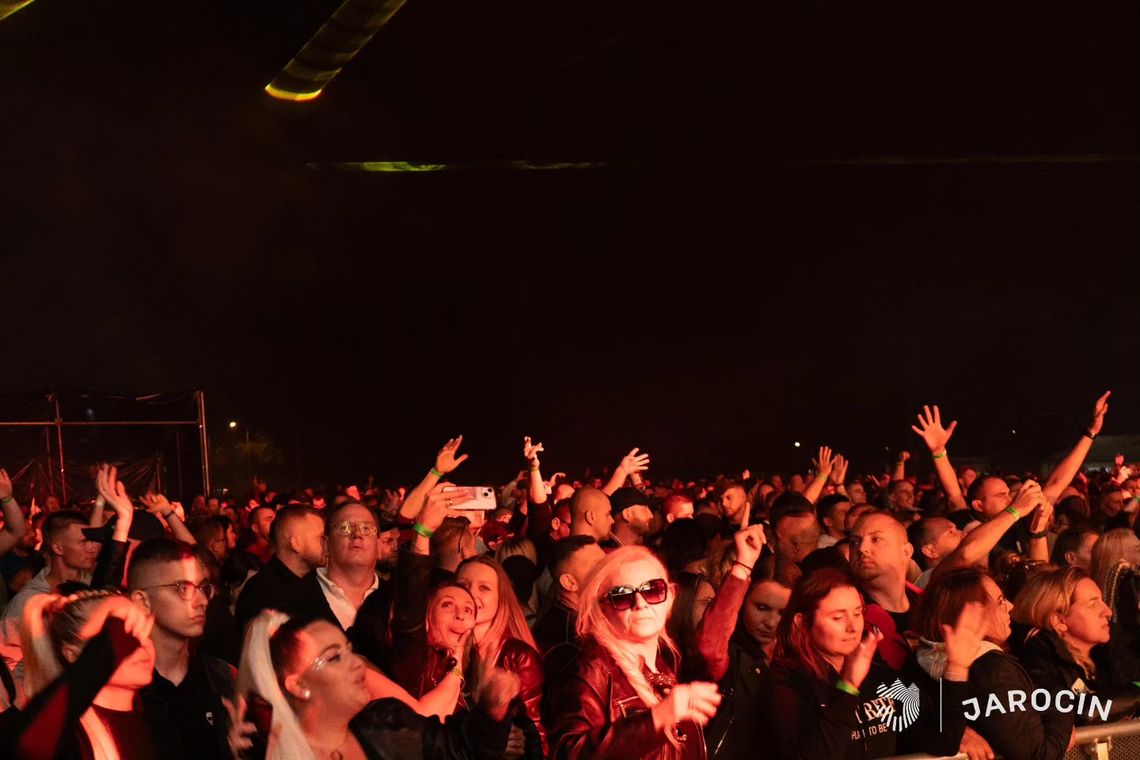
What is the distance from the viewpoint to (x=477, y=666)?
3682mm

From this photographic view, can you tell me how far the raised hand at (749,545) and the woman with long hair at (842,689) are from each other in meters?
0.19

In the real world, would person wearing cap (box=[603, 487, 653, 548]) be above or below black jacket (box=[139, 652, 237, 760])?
above

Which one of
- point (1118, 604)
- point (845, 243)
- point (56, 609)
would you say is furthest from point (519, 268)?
point (56, 609)

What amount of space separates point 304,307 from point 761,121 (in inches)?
388

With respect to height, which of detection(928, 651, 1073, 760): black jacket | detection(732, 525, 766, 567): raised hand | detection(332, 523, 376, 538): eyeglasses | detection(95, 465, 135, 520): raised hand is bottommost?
detection(928, 651, 1073, 760): black jacket

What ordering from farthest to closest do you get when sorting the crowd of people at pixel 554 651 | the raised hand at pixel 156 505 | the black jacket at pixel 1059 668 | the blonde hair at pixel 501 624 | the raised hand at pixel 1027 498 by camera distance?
the raised hand at pixel 156 505
the raised hand at pixel 1027 498
the black jacket at pixel 1059 668
the blonde hair at pixel 501 624
the crowd of people at pixel 554 651

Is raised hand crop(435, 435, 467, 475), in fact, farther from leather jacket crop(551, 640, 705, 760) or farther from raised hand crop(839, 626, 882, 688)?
raised hand crop(839, 626, 882, 688)

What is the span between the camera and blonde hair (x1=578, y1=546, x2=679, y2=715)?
126 inches

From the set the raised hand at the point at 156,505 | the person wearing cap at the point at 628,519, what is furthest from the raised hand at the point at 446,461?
the raised hand at the point at 156,505

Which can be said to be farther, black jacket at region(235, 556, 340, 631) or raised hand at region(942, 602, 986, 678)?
black jacket at region(235, 556, 340, 631)

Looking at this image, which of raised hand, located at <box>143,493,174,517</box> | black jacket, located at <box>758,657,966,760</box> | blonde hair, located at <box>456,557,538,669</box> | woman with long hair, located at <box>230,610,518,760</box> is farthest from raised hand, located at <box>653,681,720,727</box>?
raised hand, located at <box>143,493,174,517</box>

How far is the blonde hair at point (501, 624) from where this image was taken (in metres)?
3.78

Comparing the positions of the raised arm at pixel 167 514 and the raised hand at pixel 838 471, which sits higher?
the raised arm at pixel 167 514

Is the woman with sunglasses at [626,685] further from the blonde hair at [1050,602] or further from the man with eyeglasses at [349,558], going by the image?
the man with eyeglasses at [349,558]
